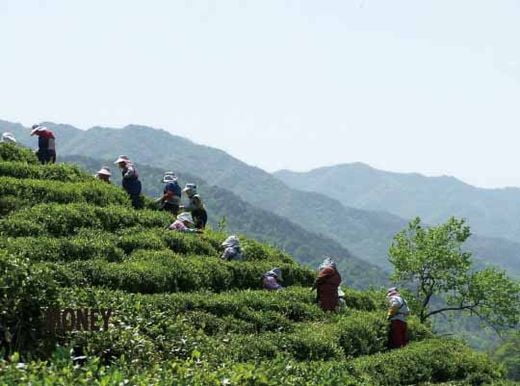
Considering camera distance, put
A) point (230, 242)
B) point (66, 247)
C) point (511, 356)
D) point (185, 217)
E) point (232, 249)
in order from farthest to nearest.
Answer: point (511, 356)
point (185, 217)
point (230, 242)
point (232, 249)
point (66, 247)

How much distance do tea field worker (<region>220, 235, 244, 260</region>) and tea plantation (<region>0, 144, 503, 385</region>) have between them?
1.58ft

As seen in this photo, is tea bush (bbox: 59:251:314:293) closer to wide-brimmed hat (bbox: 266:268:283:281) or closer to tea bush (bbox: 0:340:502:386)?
wide-brimmed hat (bbox: 266:268:283:281)

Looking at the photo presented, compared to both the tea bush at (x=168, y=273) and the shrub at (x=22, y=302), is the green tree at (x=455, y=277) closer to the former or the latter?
the tea bush at (x=168, y=273)

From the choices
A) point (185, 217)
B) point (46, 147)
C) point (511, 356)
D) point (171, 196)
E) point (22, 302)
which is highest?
point (46, 147)

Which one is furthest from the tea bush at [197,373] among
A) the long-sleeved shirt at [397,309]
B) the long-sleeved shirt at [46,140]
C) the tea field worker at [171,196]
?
the long-sleeved shirt at [46,140]

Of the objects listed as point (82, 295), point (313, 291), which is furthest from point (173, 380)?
point (313, 291)

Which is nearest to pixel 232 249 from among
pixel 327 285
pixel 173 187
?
pixel 327 285

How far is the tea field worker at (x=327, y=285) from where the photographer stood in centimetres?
2625

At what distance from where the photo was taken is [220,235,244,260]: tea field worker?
27703 mm

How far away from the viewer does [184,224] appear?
2895 centimetres

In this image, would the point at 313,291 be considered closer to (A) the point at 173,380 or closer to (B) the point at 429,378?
(B) the point at 429,378

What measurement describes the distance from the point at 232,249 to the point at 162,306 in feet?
28.4

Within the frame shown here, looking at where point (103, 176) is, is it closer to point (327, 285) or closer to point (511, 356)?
point (327, 285)

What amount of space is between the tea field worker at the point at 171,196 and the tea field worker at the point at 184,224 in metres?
1.36
